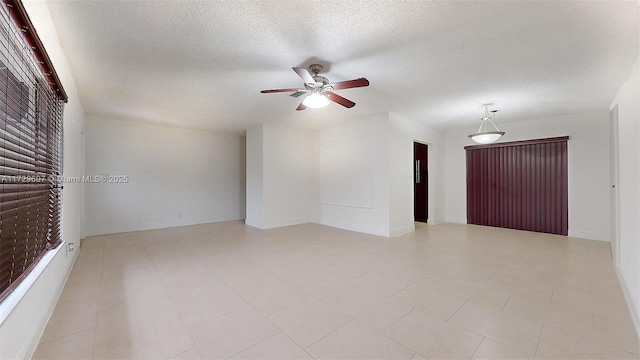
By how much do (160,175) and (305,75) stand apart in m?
4.96

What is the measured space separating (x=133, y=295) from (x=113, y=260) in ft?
4.85

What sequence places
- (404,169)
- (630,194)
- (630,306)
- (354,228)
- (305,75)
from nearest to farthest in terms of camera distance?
1. (630,306)
2. (630,194)
3. (305,75)
4. (404,169)
5. (354,228)

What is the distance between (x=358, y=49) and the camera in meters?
2.53

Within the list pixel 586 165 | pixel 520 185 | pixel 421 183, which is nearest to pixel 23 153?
pixel 421 183

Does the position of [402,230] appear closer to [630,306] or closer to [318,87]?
[630,306]

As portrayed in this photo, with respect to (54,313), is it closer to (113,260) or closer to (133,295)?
(133,295)

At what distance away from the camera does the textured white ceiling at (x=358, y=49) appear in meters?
1.97

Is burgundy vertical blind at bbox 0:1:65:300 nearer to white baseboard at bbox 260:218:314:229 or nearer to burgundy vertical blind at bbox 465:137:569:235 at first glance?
white baseboard at bbox 260:218:314:229

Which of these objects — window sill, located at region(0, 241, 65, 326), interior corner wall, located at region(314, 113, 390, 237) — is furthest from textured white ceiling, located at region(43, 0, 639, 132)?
window sill, located at region(0, 241, 65, 326)

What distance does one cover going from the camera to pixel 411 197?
18.0 feet

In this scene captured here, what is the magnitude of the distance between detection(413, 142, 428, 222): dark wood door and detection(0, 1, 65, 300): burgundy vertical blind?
21.2 ft

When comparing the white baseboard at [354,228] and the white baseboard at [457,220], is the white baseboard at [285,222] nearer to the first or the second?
the white baseboard at [354,228]

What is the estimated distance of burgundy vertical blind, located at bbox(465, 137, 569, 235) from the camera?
511 centimetres

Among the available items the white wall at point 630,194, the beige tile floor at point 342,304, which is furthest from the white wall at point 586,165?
the white wall at point 630,194
